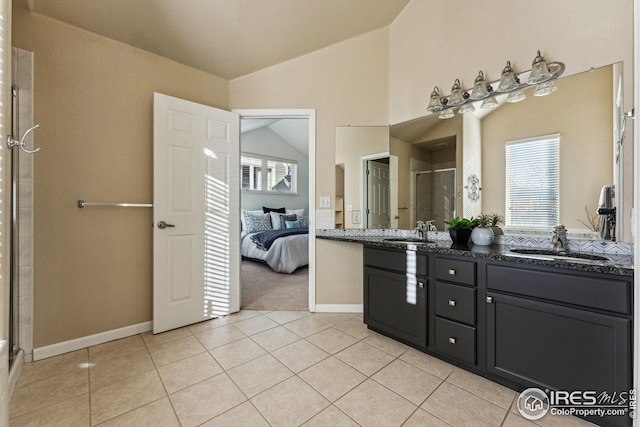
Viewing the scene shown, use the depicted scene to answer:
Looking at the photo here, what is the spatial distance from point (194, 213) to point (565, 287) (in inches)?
105

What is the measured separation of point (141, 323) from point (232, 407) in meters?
1.40

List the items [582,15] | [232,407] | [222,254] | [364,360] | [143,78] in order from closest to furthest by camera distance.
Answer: [232,407] < [582,15] < [364,360] < [143,78] < [222,254]

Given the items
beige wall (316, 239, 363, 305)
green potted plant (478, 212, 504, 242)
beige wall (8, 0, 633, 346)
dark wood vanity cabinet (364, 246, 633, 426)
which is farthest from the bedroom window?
green potted plant (478, 212, 504, 242)

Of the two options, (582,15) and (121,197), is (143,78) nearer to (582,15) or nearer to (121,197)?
(121,197)

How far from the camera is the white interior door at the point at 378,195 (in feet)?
9.20

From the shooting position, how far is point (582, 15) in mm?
1693

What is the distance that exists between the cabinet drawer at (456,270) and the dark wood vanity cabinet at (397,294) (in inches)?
4.3

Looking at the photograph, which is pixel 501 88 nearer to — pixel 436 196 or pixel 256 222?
pixel 436 196

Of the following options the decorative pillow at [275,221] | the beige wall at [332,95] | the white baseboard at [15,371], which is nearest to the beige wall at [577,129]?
the beige wall at [332,95]

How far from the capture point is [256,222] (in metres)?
5.77

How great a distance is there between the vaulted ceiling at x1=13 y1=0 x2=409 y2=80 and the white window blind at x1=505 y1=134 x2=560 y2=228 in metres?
1.73

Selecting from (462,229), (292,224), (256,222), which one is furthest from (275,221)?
(462,229)

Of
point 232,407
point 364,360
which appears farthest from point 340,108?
point 232,407

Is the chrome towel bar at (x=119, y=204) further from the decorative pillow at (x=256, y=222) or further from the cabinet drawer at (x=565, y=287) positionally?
the decorative pillow at (x=256, y=222)
